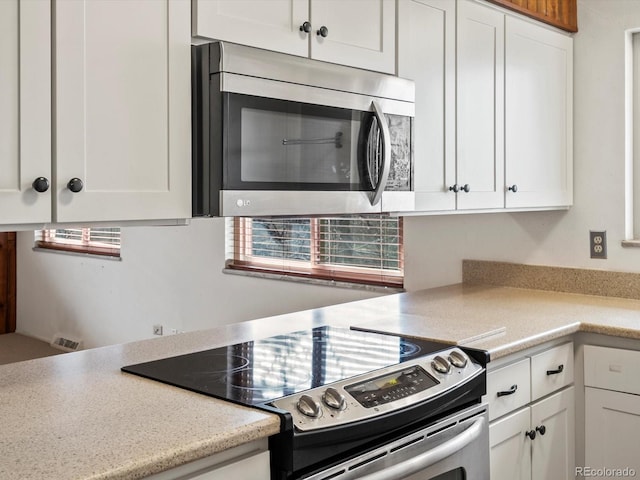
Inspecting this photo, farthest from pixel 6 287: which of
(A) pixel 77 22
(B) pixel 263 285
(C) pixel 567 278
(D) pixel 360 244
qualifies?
(A) pixel 77 22

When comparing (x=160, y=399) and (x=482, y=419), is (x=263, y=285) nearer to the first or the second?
(x=482, y=419)

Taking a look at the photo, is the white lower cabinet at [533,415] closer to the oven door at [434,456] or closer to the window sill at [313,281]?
the oven door at [434,456]

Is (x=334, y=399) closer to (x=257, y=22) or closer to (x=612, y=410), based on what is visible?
(x=257, y=22)

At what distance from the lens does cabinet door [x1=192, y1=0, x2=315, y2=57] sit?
170cm

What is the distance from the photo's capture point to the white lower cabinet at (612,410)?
7.70ft

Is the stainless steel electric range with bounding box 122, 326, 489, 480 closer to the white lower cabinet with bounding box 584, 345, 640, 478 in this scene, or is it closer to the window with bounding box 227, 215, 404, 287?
the white lower cabinet with bounding box 584, 345, 640, 478

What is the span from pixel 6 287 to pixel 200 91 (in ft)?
19.1

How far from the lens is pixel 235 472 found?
4.56 ft

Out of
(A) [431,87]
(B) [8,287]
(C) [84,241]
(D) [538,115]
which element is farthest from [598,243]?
(B) [8,287]

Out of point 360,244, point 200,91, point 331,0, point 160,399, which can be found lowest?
point 160,399

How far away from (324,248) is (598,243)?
1.62 meters

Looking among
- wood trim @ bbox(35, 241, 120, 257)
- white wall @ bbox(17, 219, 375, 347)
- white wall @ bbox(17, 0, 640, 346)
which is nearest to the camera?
white wall @ bbox(17, 0, 640, 346)

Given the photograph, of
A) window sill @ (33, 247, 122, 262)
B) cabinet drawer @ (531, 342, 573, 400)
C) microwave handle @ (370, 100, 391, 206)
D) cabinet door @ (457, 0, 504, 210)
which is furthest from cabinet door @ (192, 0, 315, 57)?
window sill @ (33, 247, 122, 262)

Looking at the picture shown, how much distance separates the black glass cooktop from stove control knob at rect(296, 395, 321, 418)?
5cm
